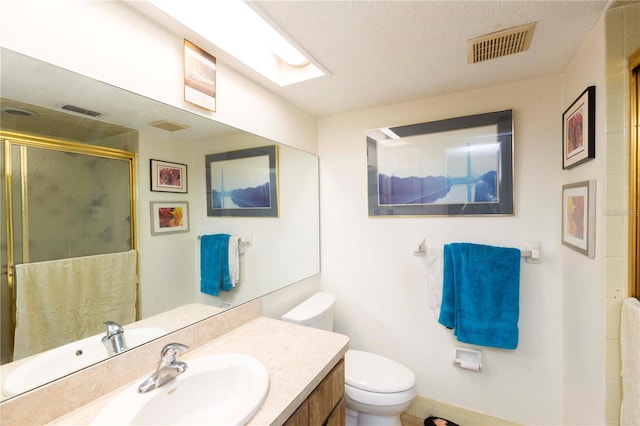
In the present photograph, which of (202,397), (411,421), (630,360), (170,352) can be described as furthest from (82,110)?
(411,421)

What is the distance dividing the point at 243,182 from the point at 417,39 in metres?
1.14

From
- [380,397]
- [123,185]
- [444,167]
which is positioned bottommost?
[380,397]

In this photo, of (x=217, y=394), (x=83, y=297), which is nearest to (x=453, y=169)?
(x=217, y=394)

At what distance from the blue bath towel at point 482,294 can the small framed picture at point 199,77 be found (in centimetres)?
164

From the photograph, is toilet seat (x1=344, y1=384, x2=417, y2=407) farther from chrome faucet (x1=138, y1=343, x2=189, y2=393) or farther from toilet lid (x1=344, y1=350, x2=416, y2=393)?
chrome faucet (x1=138, y1=343, x2=189, y2=393)

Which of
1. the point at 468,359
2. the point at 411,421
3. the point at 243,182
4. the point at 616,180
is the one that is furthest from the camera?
the point at 411,421

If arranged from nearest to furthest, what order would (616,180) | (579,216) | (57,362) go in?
1. (57,362)
2. (616,180)
3. (579,216)

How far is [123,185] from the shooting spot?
98 cm

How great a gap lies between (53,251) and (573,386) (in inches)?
93.0

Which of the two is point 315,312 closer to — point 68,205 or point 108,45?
point 68,205

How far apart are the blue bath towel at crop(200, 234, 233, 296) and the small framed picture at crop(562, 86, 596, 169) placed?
1.75 m

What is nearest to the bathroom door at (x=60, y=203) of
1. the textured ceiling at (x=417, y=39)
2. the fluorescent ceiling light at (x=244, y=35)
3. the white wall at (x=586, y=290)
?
the fluorescent ceiling light at (x=244, y=35)

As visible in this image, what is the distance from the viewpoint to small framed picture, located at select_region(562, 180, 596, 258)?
1.17 meters

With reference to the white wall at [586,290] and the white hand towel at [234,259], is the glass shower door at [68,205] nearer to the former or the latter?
the white hand towel at [234,259]
